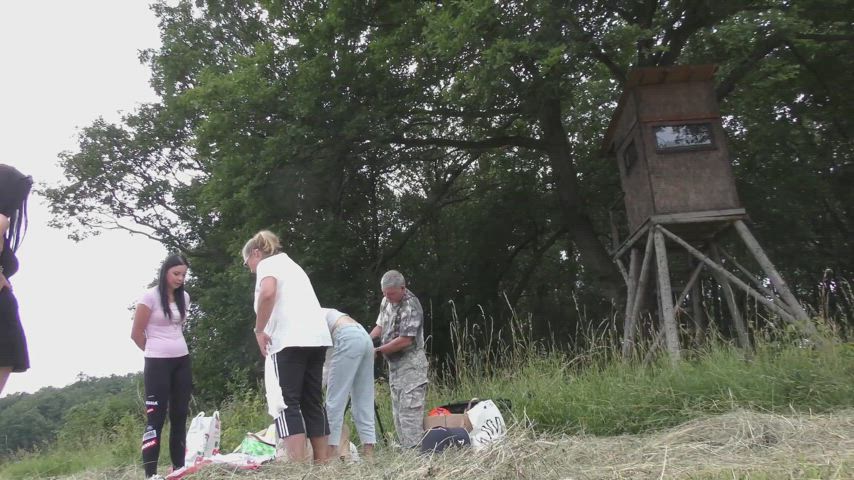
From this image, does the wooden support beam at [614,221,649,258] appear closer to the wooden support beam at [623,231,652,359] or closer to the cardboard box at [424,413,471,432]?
the wooden support beam at [623,231,652,359]

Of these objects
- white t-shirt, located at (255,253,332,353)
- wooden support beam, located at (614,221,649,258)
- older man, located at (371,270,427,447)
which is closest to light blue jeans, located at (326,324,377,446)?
older man, located at (371,270,427,447)

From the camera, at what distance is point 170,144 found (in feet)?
71.3

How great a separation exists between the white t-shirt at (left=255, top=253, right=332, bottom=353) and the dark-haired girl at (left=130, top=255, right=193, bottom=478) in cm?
73

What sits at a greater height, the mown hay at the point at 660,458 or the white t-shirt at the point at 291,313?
the white t-shirt at the point at 291,313

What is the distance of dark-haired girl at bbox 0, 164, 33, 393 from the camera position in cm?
304

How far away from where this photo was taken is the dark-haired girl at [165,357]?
425 cm

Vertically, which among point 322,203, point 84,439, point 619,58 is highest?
point 619,58

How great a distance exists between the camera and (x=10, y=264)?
3146 mm

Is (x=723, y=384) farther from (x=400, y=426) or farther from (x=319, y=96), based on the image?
→ (x=319, y=96)

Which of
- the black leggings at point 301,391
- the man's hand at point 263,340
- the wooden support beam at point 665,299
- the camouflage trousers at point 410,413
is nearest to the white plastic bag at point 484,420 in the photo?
the camouflage trousers at point 410,413

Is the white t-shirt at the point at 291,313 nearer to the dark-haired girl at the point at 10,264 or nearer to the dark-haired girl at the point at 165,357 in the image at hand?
the dark-haired girl at the point at 165,357

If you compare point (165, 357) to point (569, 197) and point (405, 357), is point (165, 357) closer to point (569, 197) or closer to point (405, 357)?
point (405, 357)

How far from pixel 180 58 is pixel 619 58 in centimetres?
1132

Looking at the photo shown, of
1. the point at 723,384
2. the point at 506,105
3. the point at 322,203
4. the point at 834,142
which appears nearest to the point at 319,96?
the point at 322,203
